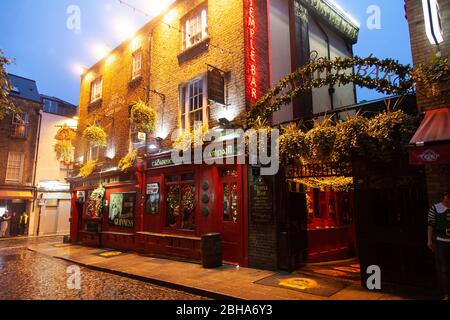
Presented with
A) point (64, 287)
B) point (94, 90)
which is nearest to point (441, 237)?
point (64, 287)

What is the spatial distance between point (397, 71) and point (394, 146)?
2.12 m

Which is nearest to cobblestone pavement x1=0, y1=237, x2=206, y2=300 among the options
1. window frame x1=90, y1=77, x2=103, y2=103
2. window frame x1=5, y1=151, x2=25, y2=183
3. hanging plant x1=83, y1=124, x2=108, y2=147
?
hanging plant x1=83, y1=124, x2=108, y2=147

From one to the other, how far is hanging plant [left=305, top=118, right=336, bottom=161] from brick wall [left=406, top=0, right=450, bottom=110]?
78.3 inches

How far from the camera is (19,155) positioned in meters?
25.0

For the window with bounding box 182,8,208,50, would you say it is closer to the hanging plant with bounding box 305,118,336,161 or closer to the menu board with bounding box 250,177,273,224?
the menu board with bounding box 250,177,273,224

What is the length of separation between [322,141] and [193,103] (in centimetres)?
643

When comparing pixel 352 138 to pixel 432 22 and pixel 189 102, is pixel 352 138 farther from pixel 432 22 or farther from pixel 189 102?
pixel 189 102

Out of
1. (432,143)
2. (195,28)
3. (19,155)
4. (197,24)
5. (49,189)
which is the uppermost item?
(197,24)

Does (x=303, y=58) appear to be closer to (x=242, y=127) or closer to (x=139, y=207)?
(x=242, y=127)

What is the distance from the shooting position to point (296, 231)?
29.0ft

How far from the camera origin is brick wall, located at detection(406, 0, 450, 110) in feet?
20.6

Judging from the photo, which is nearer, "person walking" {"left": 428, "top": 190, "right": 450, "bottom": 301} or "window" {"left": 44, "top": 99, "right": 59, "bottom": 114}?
"person walking" {"left": 428, "top": 190, "right": 450, "bottom": 301}

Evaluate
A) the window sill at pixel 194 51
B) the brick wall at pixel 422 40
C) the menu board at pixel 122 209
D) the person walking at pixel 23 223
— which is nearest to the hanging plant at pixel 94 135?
the menu board at pixel 122 209
